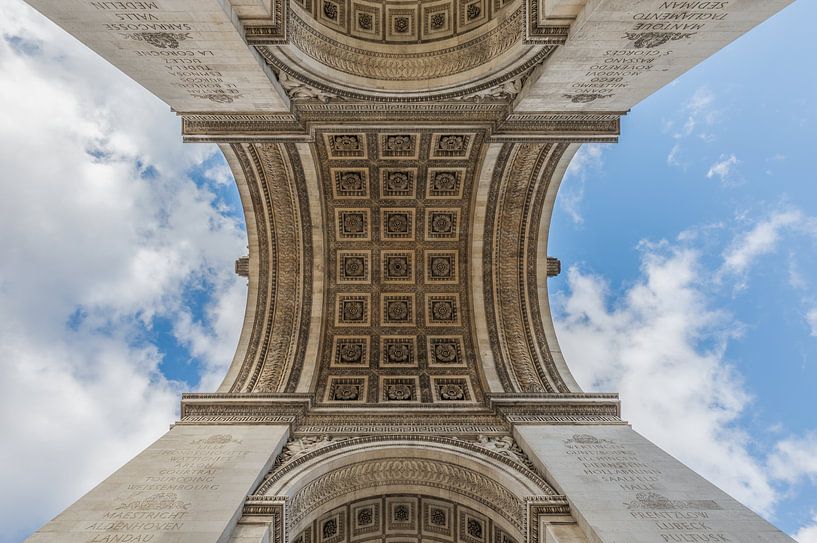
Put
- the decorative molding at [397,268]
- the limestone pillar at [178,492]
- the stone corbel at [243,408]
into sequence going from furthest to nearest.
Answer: the decorative molding at [397,268] → the stone corbel at [243,408] → the limestone pillar at [178,492]

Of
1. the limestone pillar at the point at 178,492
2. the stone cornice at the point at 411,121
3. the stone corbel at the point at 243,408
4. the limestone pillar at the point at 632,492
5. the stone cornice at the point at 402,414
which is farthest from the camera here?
the stone cornice at the point at 402,414

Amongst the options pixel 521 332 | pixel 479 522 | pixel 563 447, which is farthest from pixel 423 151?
pixel 479 522

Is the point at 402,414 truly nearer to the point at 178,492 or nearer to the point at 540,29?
the point at 178,492

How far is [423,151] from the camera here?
15.5 m

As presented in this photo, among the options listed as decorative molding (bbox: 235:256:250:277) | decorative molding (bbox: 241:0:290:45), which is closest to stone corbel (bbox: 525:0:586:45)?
decorative molding (bbox: 241:0:290:45)

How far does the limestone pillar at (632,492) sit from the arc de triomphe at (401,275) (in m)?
0.05

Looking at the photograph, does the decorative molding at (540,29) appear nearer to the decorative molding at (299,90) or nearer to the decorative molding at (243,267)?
the decorative molding at (299,90)

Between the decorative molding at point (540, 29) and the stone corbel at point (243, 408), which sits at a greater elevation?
the decorative molding at point (540, 29)

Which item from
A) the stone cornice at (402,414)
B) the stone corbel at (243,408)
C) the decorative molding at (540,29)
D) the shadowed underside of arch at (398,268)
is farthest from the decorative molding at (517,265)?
the stone corbel at (243,408)

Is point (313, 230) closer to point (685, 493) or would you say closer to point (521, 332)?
point (521, 332)

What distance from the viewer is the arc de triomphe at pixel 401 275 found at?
8.56 metres

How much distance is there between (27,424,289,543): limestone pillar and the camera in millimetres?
Answer: 8102

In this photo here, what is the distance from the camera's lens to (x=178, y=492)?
9.19 m

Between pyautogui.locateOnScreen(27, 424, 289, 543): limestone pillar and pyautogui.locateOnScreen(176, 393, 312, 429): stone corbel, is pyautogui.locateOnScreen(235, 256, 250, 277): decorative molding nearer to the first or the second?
pyautogui.locateOnScreen(176, 393, 312, 429): stone corbel
